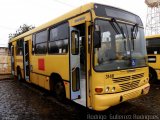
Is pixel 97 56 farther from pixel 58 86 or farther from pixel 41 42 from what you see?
pixel 41 42

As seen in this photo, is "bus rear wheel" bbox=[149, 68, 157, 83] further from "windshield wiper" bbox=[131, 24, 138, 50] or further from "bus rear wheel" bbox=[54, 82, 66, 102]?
"bus rear wheel" bbox=[54, 82, 66, 102]

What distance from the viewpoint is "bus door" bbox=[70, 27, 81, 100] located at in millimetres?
6646

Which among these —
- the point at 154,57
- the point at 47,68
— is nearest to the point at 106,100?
the point at 47,68

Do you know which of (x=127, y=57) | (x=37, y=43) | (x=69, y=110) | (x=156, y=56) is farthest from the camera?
(x=156, y=56)

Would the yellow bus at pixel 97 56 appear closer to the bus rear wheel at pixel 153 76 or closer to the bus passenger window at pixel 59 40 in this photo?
the bus passenger window at pixel 59 40

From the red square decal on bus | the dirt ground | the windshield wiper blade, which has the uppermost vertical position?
the windshield wiper blade

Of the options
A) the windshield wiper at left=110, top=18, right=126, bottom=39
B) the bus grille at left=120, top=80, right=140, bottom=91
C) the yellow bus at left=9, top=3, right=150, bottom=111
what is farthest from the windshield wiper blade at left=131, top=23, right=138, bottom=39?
the bus grille at left=120, top=80, right=140, bottom=91

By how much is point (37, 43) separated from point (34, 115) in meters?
3.93

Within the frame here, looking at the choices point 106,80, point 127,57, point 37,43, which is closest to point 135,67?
point 127,57

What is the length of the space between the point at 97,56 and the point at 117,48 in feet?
2.31

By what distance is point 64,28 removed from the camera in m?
7.39

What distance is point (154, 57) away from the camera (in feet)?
37.5

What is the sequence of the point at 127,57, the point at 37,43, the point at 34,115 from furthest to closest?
1. the point at 37,43
2. the point at 34,115
3. the point at 127,57

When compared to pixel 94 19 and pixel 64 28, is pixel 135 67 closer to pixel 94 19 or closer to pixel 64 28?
pixel 94 19
